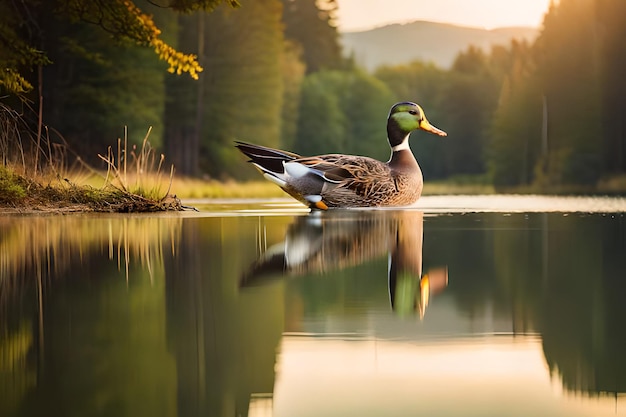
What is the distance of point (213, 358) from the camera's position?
2549 millimetres

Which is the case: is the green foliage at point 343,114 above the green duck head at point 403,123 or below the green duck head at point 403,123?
above

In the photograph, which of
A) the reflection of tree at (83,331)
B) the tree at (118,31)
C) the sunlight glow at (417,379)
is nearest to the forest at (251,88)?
the tree at (118,31)

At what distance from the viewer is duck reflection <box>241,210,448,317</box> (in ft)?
13.2

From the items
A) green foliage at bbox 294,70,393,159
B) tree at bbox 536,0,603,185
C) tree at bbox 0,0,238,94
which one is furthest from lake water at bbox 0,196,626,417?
green foliage at bbox 294,70,393,159

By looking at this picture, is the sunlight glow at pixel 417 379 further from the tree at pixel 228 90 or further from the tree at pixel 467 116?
the tree at pixel 467 116

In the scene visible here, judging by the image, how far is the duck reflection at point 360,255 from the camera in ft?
13.2

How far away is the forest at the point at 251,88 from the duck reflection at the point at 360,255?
13.9 ft

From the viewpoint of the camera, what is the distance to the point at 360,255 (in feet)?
18.5

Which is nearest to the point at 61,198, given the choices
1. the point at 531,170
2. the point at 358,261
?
the point at 358,261

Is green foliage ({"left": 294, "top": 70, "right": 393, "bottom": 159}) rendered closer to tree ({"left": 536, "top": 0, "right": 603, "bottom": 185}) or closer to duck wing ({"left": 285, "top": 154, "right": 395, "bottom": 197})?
tree ({"left": 536, "top": 0, "right": 603, "bottom": 185})

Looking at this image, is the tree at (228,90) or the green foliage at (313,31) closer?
the tree at (228,90)

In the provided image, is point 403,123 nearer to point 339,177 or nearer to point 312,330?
point 339,177

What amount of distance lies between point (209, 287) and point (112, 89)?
22.6 meters

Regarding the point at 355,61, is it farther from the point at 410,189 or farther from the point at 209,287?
the point at 209,287
